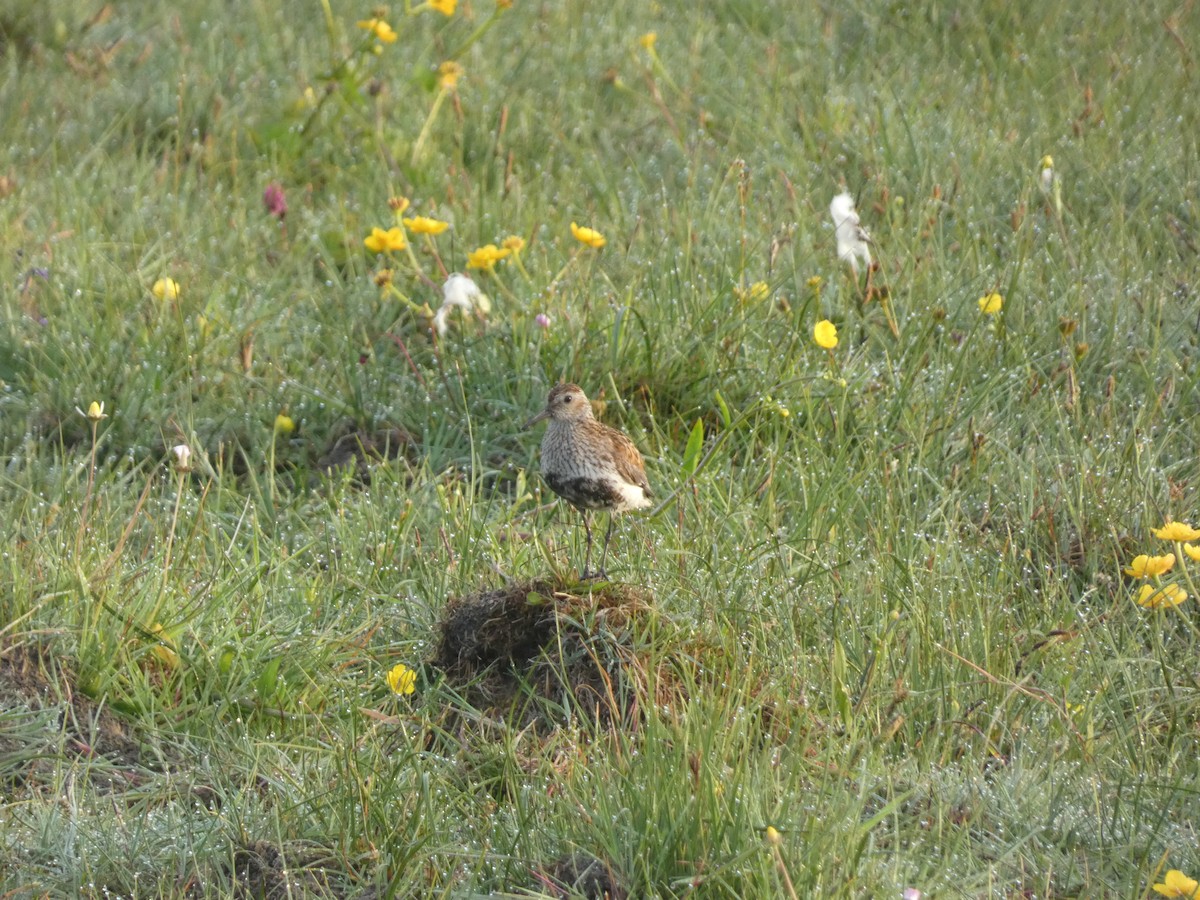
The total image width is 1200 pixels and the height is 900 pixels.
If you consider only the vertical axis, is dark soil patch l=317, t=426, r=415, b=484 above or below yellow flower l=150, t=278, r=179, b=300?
below

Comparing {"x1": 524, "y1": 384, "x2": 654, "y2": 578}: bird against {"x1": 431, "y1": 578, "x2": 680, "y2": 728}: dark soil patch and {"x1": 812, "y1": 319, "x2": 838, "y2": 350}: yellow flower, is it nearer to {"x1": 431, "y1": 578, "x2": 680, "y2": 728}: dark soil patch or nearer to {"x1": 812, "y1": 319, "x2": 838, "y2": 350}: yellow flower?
{"x1": 431, "y1": 578, "x2": 680, "y2": 728}: dark soil patch

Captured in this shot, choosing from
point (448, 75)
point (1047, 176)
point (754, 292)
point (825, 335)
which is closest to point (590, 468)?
point (825, 335)

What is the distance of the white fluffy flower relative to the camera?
5285 mm

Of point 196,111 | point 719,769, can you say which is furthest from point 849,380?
point 196,111

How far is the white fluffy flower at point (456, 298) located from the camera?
5.29 metres

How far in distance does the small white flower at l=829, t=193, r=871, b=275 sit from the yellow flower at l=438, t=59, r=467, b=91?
2024 mm

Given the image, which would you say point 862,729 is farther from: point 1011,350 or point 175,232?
point 175,232

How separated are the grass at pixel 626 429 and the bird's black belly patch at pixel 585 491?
0.20 meters

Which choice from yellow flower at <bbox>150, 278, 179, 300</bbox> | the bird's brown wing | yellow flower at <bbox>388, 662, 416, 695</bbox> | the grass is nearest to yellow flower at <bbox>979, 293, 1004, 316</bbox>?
the grass

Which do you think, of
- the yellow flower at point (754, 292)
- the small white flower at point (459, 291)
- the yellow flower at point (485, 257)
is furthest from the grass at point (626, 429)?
the yellow flower at point (485, 257)

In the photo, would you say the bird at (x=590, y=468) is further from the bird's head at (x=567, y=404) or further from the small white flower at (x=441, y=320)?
the small white flower at (x=441, y=320)

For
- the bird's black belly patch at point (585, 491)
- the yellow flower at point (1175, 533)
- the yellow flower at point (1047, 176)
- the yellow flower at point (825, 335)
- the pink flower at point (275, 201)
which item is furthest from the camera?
the pink flower at point (275, 201)

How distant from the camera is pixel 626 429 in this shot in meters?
4.99

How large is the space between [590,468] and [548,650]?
0.48 metres
